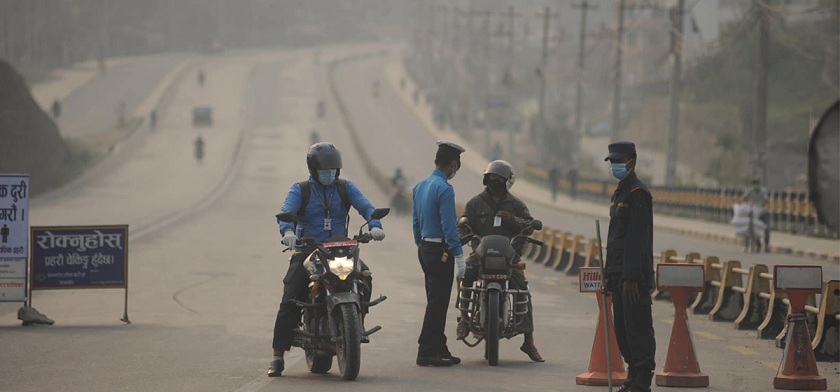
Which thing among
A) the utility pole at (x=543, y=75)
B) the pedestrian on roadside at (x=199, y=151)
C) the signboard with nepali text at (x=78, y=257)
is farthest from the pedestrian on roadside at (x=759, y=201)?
the pedestrian on roadside at (x=199, y=151)

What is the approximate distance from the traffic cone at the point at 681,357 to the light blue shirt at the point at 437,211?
2079 millimetres

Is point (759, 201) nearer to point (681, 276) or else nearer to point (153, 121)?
point (681, 276)

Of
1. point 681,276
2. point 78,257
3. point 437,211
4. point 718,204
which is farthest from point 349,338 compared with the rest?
point 718,204

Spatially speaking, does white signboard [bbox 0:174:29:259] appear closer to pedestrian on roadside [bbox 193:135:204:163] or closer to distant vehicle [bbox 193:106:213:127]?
pedestrian on roadside [bbox 193:135:204:163]

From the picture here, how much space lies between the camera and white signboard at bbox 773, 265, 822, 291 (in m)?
12.4

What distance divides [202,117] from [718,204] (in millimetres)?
70598

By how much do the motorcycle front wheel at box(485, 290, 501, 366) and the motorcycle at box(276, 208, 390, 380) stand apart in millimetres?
1255

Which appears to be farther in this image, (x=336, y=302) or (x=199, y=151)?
(x=199, y=151)

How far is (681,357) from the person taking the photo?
41.3 ft

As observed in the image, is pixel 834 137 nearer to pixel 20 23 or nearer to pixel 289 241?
pixel 289 241

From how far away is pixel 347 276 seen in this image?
12.3 metres

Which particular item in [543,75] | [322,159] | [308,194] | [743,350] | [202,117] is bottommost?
[743,350]

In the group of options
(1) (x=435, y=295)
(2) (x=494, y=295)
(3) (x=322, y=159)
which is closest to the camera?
(3) (x=322, y=159)

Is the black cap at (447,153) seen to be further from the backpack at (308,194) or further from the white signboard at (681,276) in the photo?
the white signboard at (681,276)
